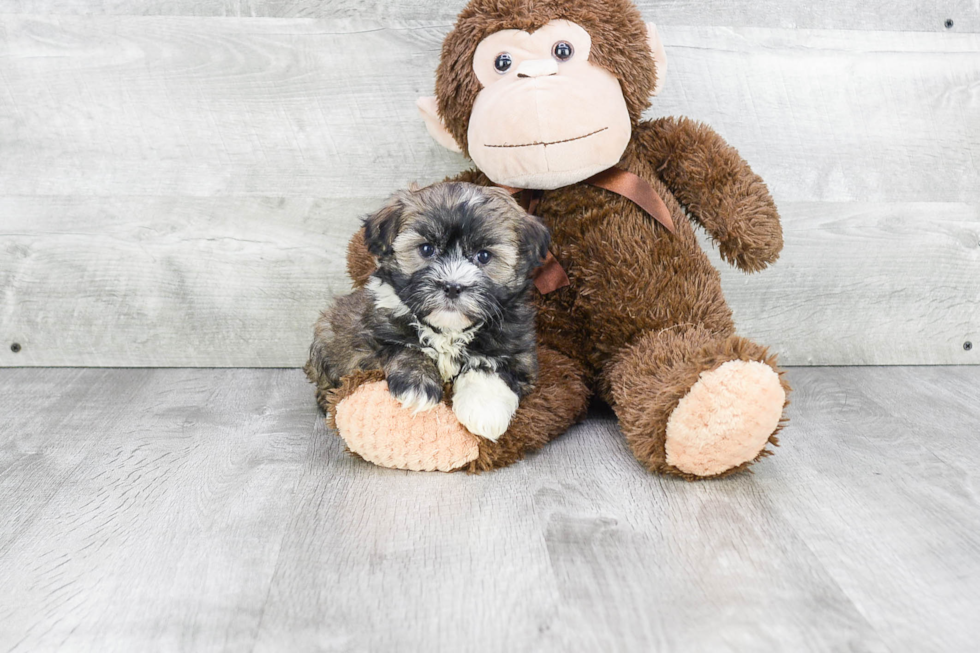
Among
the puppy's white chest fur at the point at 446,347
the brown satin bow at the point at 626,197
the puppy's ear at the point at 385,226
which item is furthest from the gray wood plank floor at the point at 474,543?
the puppy's ear at the point at 385,226

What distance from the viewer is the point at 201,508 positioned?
1.54 m

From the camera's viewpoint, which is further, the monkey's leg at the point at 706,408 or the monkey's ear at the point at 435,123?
the monkey's ear at the point at 435,123

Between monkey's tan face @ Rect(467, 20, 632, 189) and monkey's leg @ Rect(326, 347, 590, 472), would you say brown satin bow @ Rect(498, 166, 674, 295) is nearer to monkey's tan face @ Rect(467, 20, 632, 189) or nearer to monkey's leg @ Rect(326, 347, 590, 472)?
monkey's tan face @ Rect(467, 20, 632, 189)

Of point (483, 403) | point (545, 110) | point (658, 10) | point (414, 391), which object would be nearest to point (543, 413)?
point (483, 403)

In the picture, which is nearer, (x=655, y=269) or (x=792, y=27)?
(x=655, y=269)

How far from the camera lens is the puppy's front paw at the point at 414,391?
162cm

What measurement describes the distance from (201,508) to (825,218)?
1.83m

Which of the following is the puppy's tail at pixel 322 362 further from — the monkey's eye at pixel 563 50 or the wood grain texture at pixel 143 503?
the monkey's eye at pixel 563 50

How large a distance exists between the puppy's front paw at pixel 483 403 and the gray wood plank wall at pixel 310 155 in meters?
0.86

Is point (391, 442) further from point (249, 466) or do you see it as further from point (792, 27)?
point (792, 27)

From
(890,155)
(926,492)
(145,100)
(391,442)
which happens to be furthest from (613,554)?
(145,100)

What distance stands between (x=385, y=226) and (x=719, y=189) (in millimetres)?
780

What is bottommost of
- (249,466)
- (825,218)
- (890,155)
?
(249,466)

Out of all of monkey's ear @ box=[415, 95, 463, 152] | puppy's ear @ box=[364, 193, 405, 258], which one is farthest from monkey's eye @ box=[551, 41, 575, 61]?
puppy's ear @ box=[364, 193, 405, 258]
